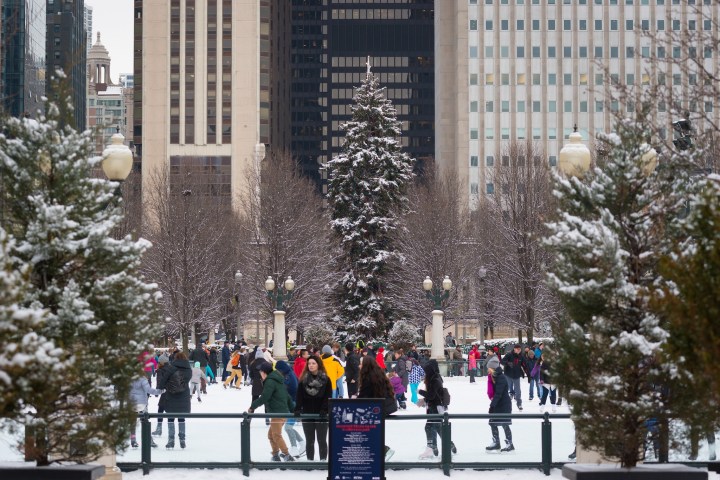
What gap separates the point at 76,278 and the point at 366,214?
4471 cm

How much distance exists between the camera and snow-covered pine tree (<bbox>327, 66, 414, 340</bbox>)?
191 ft

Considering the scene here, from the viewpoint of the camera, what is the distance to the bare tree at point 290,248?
6266 centimetres

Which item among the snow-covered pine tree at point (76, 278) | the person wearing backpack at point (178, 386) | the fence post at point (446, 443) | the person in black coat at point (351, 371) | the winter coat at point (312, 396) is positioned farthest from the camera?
the person in black coat at point (351, 371)

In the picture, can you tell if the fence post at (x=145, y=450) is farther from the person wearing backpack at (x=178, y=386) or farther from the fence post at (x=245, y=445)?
the person wearing backpack at (x=178, y=386)

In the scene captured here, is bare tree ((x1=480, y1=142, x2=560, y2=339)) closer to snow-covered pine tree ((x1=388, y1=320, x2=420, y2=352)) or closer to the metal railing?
snow-covered pine tree ((x1=388, y1=320, x2=420, y2=352))

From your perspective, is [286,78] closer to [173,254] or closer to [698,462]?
[173,254]

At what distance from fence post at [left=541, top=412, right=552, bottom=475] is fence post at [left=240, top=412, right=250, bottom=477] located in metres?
4.16

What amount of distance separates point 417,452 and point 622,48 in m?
108

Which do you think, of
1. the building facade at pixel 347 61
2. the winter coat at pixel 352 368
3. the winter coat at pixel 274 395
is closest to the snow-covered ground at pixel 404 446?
the winter coat at pixel 274 395

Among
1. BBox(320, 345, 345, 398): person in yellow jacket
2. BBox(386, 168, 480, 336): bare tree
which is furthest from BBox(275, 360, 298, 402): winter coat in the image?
BBox(386, 168, 480, 336): bare tree

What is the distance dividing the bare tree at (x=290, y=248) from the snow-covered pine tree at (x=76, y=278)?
4679 cm

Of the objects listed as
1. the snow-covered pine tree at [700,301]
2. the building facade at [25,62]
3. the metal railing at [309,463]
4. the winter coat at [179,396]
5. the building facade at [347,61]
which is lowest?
the metal railing at [309,463]

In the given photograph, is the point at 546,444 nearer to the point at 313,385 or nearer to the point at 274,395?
the point at 313,385

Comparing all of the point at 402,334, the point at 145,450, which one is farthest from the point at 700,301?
the point at 402,334
